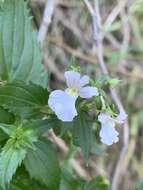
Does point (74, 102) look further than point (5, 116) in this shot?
No

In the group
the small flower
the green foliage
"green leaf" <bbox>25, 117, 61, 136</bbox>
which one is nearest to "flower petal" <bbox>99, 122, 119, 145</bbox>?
the small flower

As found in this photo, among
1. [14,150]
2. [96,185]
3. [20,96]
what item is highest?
[20,96]

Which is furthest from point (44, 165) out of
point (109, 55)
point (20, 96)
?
point (109, 55)

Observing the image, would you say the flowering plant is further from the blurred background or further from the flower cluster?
the blurred background

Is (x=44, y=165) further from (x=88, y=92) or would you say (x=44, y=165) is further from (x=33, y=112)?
(x=88, y=92)

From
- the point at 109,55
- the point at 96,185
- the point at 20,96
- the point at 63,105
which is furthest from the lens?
the point at 109,55

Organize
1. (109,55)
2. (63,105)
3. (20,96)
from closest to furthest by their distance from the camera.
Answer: (63,105), (20,96), (109,55)

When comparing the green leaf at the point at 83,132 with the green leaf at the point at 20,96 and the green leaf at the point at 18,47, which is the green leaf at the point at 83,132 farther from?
the green leaf at the point at 18,47

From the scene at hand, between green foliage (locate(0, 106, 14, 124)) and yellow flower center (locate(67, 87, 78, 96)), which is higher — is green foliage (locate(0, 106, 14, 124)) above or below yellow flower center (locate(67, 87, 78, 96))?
below
